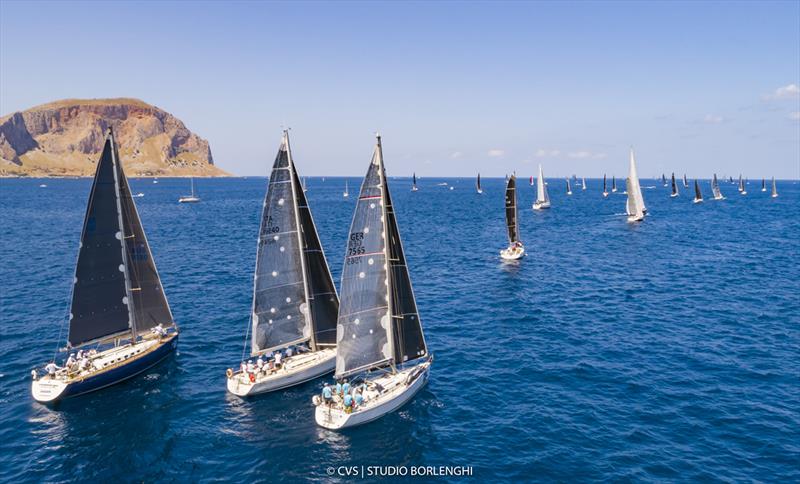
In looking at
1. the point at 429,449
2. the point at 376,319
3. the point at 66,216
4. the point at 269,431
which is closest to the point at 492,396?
the point at 429,449

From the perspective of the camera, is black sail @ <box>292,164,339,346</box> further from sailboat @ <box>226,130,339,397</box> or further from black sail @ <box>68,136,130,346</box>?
black sail @ <box>68,136,130,346</box>

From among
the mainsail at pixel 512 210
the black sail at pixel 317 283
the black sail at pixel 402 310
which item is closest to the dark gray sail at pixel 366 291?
the black sail at pixel 402 310

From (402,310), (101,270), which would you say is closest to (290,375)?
(402,310)

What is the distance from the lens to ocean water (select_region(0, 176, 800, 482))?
25766 mm

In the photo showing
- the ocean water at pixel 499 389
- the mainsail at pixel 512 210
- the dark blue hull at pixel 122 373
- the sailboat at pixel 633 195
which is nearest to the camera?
the ocean water at pixel 499 389

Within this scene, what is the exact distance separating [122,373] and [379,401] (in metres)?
19.3

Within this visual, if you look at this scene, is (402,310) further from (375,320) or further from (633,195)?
(633,195)

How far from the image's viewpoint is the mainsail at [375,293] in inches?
1182

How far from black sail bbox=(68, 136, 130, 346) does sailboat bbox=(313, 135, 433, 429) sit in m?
18.4

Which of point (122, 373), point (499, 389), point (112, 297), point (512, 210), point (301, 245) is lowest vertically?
point (499, 389)

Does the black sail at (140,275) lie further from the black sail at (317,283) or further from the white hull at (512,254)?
the white hull at (512,254)

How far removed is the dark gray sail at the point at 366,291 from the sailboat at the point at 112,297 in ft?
50.9

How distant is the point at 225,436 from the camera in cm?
2797

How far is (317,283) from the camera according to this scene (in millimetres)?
35969
